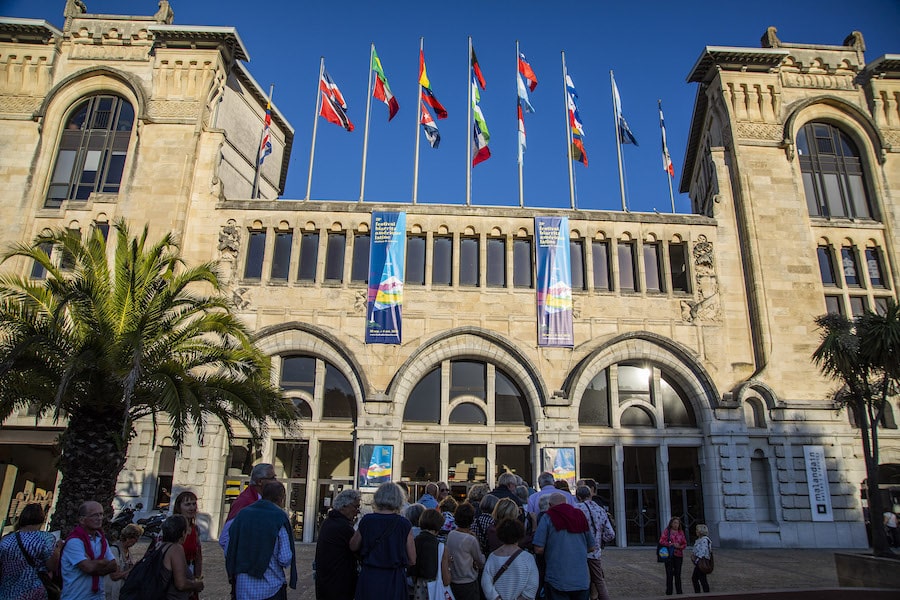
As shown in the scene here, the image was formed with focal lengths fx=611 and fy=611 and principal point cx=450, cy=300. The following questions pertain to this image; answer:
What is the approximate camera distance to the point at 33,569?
6770mm

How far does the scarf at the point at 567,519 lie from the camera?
725 cm

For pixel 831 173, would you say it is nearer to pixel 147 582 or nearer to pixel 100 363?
pixel 100 363

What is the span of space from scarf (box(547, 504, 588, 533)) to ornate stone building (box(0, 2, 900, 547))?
49.7 ft

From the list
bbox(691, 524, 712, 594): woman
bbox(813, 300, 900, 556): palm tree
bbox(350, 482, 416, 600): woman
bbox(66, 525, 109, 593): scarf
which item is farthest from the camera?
bbox(813, 300, 900, 556): palm tree

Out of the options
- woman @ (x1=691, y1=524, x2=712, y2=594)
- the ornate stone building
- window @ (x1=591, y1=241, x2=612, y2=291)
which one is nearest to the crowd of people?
woman @ (x1=691, y1=524, x2=712, y2=594)

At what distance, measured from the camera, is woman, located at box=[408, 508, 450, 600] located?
672 cm

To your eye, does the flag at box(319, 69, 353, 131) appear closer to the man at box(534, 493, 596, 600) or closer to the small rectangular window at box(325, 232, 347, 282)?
the small rectangular window at box(325, 232, 347, 282)

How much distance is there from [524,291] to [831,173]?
1505 cm

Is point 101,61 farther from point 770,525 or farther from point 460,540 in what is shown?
point 770,525

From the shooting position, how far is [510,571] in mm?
6539

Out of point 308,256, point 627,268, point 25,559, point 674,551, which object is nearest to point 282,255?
point 308,256

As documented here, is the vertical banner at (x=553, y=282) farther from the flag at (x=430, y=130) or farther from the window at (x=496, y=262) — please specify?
the flag at (x=430, y=130)

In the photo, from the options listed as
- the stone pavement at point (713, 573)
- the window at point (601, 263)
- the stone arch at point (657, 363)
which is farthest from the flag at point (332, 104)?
the stone pavement at point (713, 573)

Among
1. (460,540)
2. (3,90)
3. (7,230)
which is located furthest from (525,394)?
(3,90)
